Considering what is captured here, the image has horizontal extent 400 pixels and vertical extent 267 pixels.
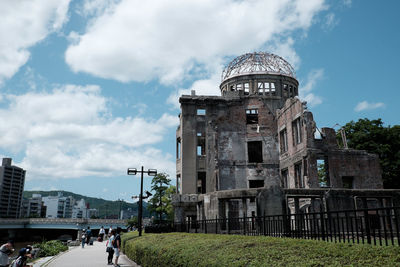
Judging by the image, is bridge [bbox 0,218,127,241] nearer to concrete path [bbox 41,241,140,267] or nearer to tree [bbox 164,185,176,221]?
tree [bbox 164,185,176,221]

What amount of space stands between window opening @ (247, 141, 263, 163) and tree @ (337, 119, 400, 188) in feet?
36.2

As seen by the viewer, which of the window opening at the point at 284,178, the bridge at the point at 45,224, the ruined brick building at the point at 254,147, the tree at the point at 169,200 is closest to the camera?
the ruined brick building at the point at 254,147

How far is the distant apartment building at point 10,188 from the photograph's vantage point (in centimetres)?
15512

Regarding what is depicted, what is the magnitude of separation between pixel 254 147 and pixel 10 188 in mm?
152044

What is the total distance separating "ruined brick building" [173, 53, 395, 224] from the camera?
29422 mm

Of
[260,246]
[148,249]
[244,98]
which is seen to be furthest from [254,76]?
[260,246]

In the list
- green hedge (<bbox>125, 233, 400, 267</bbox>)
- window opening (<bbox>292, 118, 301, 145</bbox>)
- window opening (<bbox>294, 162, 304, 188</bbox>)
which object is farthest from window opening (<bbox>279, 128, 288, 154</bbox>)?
green hedge (<bbox>125, 233, 400, 267</bbox>)

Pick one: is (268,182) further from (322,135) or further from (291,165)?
(322,135)

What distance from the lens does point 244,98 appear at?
38.5m

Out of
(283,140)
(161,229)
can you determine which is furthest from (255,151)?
(161,229)

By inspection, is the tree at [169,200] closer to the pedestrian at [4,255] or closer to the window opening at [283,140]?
the window opening at [283,140]

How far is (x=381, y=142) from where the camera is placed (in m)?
40.6

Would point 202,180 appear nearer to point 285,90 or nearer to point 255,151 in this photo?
point 255,151

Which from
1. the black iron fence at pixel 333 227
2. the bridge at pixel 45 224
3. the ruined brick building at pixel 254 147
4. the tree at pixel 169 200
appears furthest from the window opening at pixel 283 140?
the bridge at pixel 45 224
